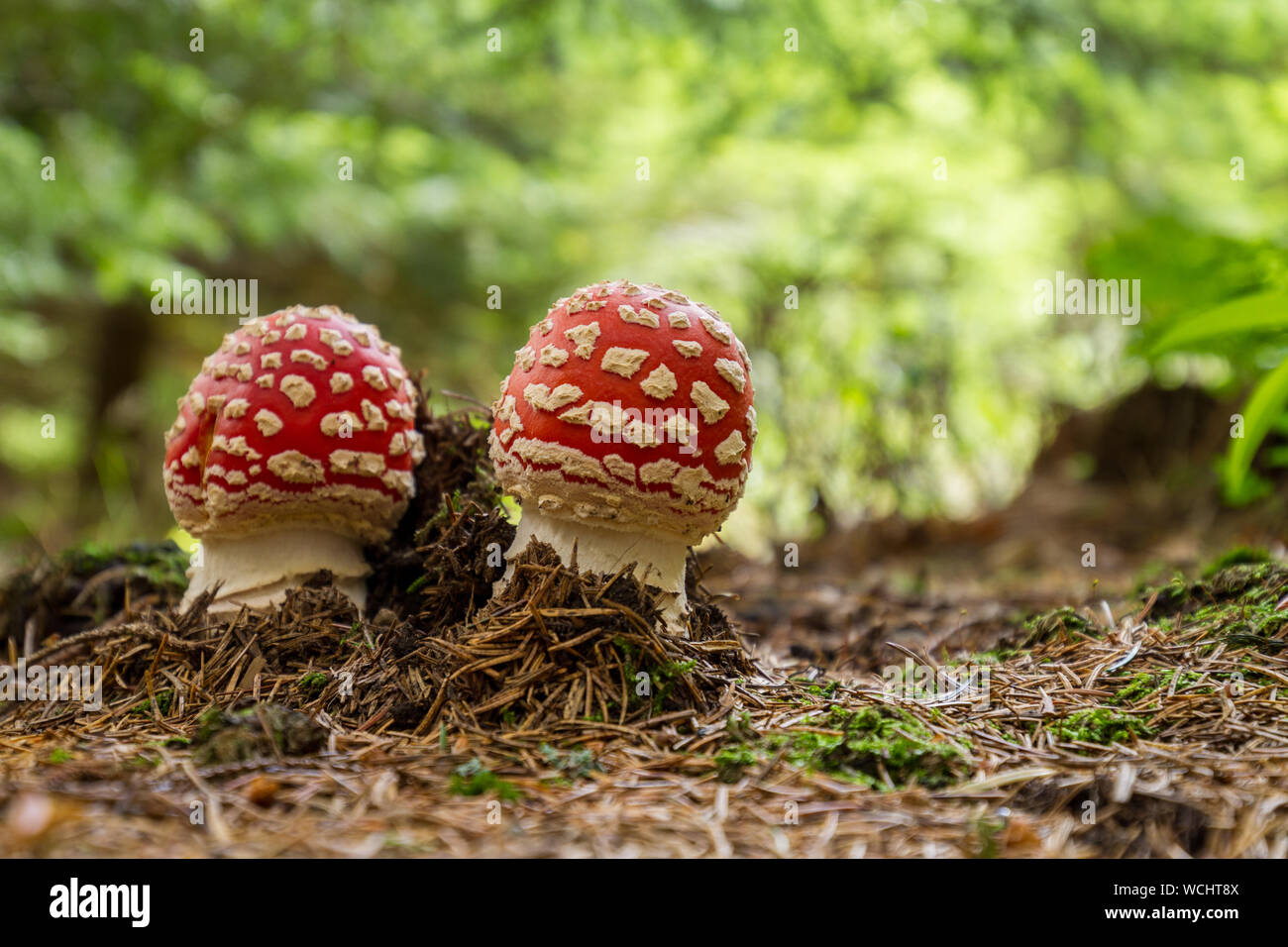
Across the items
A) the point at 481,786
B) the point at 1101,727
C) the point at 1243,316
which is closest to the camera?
the point at 481,786

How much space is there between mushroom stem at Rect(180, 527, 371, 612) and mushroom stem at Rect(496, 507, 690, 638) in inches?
28.9

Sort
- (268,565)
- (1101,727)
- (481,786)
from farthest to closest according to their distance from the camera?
1. (268,565)
2. (1101,727)
3. (481,786)

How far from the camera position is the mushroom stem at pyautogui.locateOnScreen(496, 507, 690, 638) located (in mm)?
2947

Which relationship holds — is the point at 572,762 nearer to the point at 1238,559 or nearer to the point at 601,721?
the point at 601,721

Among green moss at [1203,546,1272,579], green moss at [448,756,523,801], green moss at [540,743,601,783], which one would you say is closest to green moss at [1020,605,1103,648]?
green moss at [1203,546,1272,579]

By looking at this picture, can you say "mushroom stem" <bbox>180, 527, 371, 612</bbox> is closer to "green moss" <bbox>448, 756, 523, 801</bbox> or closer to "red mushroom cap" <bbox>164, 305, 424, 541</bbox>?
"red mushroom cap" <bbox>164, 305, 424, 541</bbox>

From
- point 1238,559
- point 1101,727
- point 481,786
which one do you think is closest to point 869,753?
point 1101,727

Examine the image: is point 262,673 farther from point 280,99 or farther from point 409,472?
point 280,99

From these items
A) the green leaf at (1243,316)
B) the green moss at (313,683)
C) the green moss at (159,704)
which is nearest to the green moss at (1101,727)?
the green leaf at (1243,316)

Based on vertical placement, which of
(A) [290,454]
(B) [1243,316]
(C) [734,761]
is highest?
(B) [1243,316]

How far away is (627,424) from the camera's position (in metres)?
2.70

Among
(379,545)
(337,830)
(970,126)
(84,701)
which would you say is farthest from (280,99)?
(337,830)

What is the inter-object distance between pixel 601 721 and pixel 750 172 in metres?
6.37
